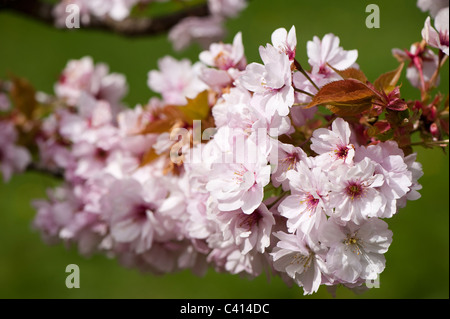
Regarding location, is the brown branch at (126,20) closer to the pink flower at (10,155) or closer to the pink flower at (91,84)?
the pink flower at (91,84)

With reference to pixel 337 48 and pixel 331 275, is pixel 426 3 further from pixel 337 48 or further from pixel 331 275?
pixel 331 275

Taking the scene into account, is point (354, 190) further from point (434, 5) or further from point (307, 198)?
point (434, 5)

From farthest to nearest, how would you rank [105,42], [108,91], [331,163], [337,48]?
[105,42]
[108,91]
[337,48]
[331,163]

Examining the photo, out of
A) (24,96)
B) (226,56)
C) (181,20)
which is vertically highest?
(181,20)

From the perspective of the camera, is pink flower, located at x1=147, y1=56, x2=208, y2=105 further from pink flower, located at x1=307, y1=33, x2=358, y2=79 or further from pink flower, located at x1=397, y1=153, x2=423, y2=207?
pink flower, located at x1=397, y1=153, x2=423, y2=207

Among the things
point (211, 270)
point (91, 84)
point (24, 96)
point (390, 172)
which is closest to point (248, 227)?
point (390, 172)
